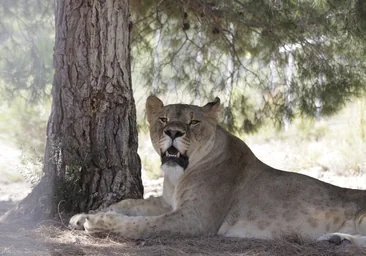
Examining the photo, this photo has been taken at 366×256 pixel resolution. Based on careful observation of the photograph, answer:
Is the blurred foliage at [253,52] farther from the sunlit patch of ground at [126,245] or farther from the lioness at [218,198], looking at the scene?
the sunlit patch of ground at [126,245]

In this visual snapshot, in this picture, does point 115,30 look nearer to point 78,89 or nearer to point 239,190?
point 78,89

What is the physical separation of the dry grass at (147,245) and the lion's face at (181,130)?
0.78 m

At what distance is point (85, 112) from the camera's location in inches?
234

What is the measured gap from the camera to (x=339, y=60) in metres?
7.87

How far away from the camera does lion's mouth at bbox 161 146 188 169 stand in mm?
5391

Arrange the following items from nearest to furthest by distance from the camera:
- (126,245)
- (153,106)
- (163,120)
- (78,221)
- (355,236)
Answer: (126,245), (355,236), (78,221), (163,120), (153,106)

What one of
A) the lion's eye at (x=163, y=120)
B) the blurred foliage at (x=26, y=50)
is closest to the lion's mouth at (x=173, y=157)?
the lion's eye at (x=163, y=120)

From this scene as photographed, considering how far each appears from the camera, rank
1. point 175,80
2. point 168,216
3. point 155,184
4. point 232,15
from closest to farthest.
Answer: point 168,216
point 232,15
point 175,80
point 155,184

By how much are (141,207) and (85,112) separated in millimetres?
1054

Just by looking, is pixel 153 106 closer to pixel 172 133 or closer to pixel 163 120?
pixel 163 120

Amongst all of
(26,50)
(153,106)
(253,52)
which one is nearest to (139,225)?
(153,106)

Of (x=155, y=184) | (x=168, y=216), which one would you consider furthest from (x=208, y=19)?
(x=155, y=184)

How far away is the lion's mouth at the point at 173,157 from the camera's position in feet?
17.7

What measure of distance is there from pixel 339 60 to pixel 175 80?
2212mm
